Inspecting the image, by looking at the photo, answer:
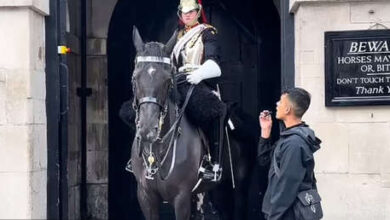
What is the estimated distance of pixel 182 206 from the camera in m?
6.90

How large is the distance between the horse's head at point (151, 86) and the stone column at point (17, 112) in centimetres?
115

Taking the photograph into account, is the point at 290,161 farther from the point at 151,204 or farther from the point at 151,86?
the point at 151,204

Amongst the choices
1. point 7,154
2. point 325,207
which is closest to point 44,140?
point 7,154

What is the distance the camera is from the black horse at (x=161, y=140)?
6.36 metres

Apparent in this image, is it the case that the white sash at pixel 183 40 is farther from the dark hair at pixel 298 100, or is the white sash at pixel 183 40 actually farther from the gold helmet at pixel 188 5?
the dark hair at pixel 298 100

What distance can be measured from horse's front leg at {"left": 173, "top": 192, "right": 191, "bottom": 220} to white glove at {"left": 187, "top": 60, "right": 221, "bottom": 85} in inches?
40.2

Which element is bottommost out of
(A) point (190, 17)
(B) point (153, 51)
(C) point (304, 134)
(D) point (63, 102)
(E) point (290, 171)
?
(E) point (290, 171)

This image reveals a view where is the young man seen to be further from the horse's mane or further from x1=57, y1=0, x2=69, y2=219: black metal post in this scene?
x1=57, y1=0, x2=69, y2=219: black metal post

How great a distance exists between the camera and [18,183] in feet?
23.4

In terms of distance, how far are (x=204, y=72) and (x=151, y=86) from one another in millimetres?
983

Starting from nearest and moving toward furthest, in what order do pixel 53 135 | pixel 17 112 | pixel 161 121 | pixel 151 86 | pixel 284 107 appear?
pixel 284 107 < pixel 151 86 < pixel 161 121 < pixel 17 112 < pixel 53 135

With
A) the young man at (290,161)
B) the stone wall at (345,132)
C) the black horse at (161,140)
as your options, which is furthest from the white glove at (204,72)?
the young man at (290,161)

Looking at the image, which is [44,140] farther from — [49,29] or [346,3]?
[346,3]

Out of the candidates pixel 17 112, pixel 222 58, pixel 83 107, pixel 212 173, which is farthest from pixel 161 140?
pixel 222 58
